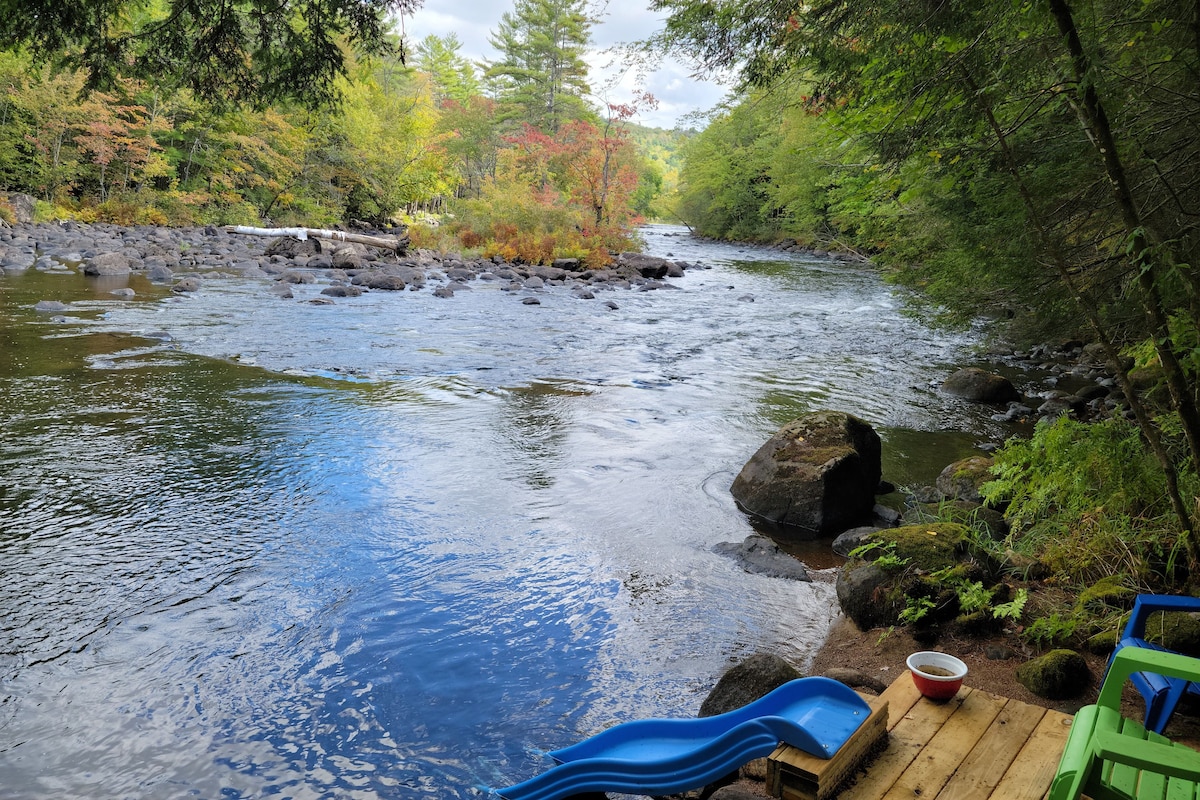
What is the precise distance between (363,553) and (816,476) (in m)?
3.33

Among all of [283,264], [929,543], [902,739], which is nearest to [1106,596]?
[929,543]

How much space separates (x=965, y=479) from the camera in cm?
618

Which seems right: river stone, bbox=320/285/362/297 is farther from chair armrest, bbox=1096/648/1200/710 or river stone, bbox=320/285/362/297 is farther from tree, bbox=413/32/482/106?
tree, bbox=413/32/482/106

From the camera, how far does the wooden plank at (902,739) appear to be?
228cm

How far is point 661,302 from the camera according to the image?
19.1 meters

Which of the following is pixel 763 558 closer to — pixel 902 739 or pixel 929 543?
pixel 929 543

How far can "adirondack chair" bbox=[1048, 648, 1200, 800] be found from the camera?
5.51 feet

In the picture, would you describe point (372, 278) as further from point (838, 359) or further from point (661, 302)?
point (838, 359)

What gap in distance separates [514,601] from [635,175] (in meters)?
27.4

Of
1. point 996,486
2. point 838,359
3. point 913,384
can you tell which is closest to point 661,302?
point 838,359

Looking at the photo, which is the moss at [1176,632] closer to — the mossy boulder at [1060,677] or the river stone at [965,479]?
the mossy boulder at [1060,677]

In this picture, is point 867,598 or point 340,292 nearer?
point 867,598

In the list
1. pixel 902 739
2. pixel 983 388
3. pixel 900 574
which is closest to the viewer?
pixel 902 739

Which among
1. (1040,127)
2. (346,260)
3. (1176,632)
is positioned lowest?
(1176,632)
